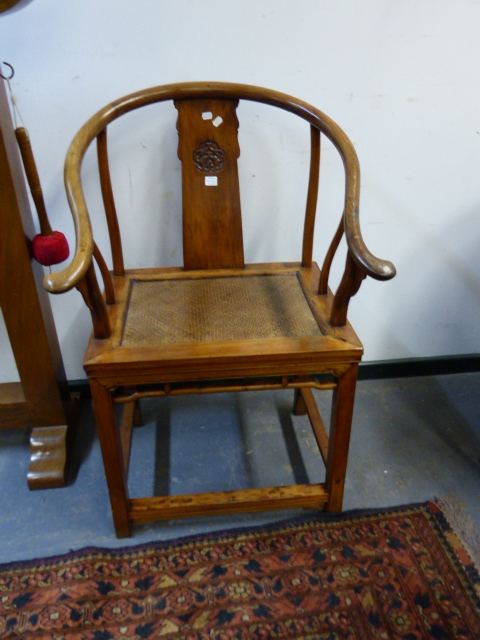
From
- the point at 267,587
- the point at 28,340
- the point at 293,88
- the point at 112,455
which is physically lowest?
the point at 267,587

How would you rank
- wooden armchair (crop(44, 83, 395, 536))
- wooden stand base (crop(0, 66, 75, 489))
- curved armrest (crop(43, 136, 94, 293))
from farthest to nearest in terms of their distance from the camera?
1. wooden stand base (crop(0, 66, 75, 489))
2. wooden armchair (crop(44, 83, 395, 536))
3. curved armrest (crop(43, 136, 94, 293))

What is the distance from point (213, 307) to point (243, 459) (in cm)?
48

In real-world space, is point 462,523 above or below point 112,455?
below

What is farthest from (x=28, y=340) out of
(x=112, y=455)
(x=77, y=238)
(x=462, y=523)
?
(x=462, y=523)

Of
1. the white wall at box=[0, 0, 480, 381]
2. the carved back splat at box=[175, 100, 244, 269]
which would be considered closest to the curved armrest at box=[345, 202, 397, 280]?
the carved back splat at box=[175, 100, 244, 269]

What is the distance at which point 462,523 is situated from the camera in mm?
1188

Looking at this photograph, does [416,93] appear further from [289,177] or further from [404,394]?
[404,394]

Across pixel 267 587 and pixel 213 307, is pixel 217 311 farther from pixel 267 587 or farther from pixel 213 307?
pixel 267 587

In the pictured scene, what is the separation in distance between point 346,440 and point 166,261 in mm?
687

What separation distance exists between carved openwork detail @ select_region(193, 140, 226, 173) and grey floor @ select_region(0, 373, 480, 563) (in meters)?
0.73

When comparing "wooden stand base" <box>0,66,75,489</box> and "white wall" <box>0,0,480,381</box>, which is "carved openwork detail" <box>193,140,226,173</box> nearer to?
"white wall" <box>0,0,480,381</box>

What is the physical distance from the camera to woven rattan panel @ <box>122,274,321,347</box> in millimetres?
1007

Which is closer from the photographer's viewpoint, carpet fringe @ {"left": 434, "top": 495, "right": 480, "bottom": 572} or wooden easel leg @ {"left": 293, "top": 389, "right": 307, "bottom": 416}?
carpet fringe @ {"left": 434, "top": 495, "right": 480, "bottom": 572}

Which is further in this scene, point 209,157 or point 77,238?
point 209,157
